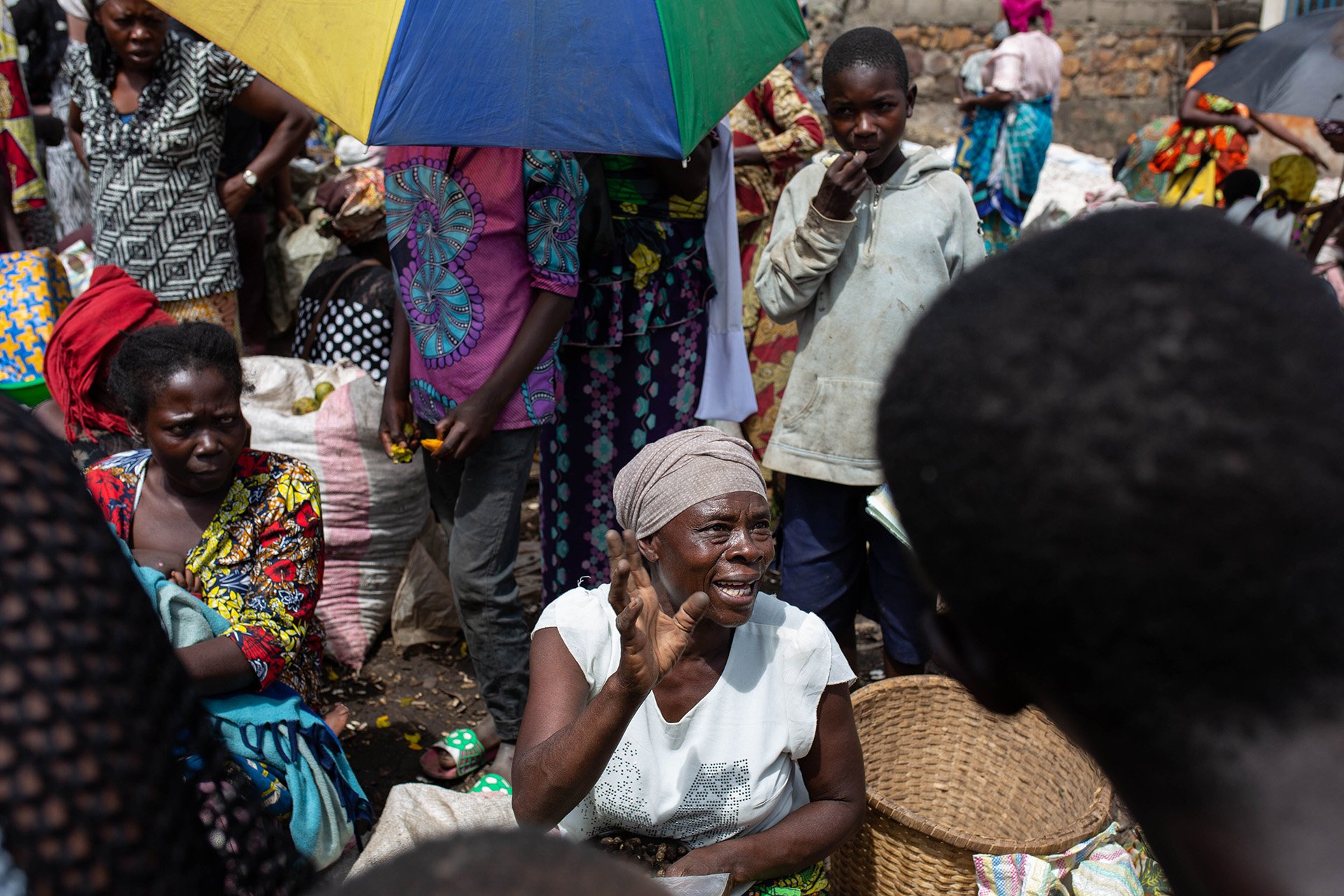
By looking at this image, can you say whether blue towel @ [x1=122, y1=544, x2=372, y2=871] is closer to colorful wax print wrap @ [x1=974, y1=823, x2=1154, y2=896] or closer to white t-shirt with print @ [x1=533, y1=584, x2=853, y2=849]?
white t-shirt with print @ [x1=533, y1=584, x2=853, y2=849]

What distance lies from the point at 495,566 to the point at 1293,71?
164 inches

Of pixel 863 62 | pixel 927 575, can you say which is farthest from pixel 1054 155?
pixel 927 575

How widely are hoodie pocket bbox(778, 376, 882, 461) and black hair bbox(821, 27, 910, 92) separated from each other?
2.84ft

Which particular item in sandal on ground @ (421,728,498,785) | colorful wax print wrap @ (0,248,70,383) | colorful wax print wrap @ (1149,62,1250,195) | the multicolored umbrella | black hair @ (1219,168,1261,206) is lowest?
sandal on ground @ (421,728,498,785)

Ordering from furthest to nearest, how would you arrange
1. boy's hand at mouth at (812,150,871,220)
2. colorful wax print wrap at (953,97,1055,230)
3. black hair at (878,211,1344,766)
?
colorful wax print wrap at (953,97,1055,230), boy's hand at mouth at (812,150,871,220), black hair at (878,211,1344,766)

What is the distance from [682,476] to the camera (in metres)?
2.32

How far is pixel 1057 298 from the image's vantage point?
80 cm

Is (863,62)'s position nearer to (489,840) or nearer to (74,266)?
(489,840)

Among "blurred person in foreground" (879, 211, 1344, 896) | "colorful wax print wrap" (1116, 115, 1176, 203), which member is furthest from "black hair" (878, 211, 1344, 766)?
"colorful wax print wrap" (1116, 115, 1176, 203)

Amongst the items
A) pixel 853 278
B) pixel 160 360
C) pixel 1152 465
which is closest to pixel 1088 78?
pixel 853 278

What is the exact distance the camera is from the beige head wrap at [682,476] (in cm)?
231

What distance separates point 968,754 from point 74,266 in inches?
157

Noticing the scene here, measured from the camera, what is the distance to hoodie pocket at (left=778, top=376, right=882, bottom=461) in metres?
3.10

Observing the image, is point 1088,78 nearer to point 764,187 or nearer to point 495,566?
point 764,187
